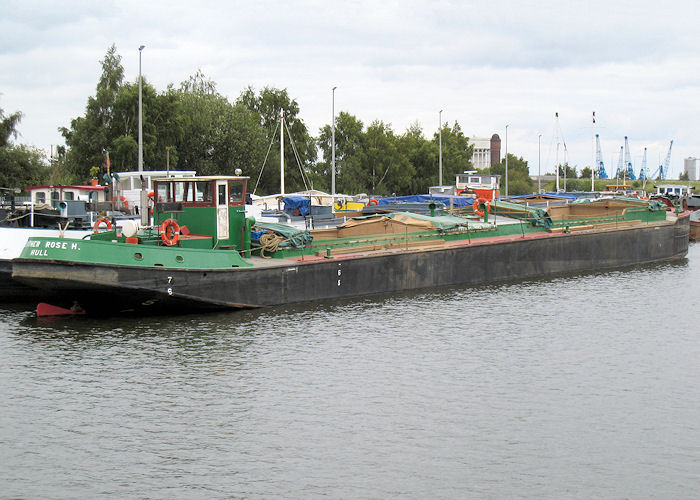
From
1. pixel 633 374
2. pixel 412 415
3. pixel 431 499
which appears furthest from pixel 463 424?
pixel 633 374

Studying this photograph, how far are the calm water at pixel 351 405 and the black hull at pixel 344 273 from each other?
739 millimetres

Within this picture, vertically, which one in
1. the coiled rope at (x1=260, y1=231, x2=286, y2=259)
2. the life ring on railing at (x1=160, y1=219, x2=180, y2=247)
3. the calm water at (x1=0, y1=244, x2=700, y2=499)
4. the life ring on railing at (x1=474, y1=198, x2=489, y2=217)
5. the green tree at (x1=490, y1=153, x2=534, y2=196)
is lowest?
the calm water at (x1=0, y1=244, x2=700, y2=499)

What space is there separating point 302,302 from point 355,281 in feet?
7.54

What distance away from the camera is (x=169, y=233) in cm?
2141

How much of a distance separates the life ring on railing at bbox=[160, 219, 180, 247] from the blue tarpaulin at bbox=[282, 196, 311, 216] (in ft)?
46.8

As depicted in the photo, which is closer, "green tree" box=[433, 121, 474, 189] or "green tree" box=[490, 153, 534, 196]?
"green tree" box=[433, 121, 474, 189]

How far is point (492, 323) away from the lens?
22.0 m

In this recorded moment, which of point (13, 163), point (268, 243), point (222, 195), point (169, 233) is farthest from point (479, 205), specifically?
point (13, 163)

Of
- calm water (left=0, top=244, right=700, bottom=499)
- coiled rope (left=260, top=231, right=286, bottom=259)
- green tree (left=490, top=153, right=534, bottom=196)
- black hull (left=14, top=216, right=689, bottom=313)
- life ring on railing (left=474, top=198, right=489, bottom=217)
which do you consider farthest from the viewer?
green tree (left=490, top=153, right=534, bottom=196)

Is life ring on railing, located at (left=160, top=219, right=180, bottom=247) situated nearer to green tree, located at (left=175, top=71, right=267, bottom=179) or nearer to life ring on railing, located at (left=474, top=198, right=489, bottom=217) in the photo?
life ring on railing, located at (left=474, top=198, right=489, bottom=217)

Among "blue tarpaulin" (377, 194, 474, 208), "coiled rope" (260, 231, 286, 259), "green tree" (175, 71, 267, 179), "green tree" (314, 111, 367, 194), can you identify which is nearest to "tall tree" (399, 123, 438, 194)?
"green tree" (314, 111, 367, 194)

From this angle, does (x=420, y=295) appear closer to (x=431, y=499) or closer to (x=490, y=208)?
(x=490, y=208)

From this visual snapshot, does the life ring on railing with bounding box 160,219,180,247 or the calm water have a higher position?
the life ring on railing with bounding box 160,219,180,247

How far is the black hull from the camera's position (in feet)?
65.4
